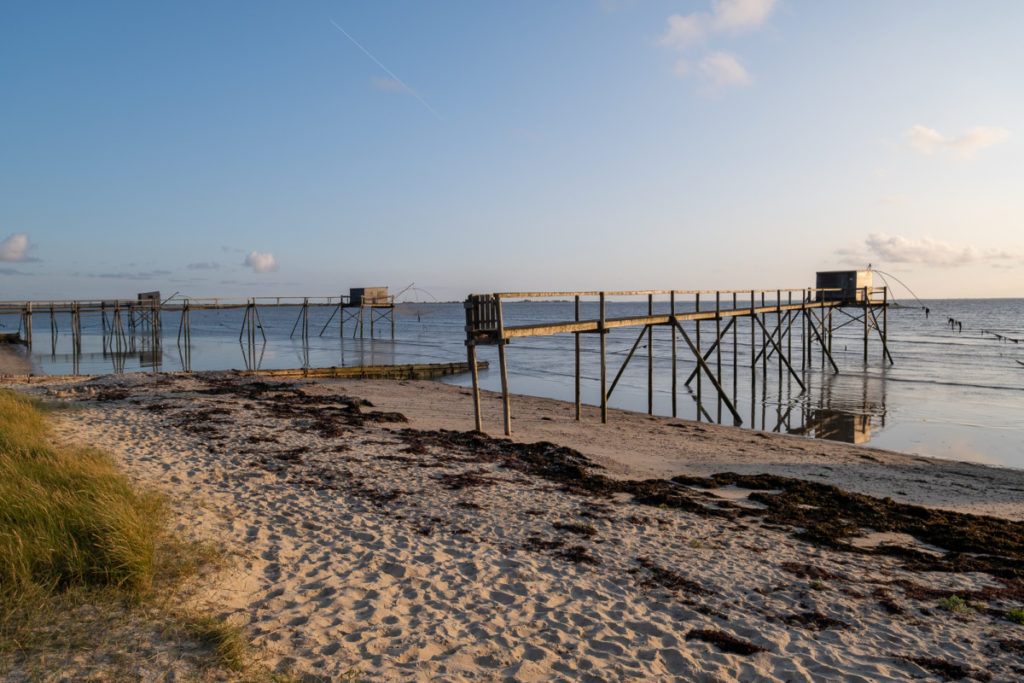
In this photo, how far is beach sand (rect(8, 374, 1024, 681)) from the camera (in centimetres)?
444

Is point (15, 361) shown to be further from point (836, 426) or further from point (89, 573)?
point (836, 426)

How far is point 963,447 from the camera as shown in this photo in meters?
14.7

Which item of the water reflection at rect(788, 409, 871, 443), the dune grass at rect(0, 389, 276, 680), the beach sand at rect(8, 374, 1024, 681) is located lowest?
the water reflection at rect(788, 409, 871, 443)

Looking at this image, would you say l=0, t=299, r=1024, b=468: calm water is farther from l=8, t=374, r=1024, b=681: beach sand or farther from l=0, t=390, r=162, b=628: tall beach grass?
l=0, t=390, r=162, b=628: tall beach grass

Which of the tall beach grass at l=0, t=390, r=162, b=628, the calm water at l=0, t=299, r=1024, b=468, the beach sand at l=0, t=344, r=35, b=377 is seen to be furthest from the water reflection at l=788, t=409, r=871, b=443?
the beach sand at l=0, t=344, r=35, b=377

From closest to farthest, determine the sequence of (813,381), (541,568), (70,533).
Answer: (70,533) → (541,568) → (813,381)

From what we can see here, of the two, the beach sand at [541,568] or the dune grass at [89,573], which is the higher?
the dune grass at [89,573]

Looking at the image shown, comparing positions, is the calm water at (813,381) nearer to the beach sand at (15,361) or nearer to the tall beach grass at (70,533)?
the beach sand at (15,361)

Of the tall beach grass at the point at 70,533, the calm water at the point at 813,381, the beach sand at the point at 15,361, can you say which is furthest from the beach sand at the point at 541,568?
the beach sand at the point at 15,361

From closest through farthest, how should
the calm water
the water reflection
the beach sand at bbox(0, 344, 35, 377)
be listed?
1. the water reflection
2. the calm water
3. the beach sand at bbox(0, 344, 35, 377)

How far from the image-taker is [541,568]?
595cm

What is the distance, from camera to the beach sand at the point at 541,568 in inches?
175

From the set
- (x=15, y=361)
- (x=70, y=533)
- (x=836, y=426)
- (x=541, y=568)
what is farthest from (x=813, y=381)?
(x=15, y=361)

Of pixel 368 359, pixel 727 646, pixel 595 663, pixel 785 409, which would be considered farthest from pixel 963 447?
pixel 368 359
